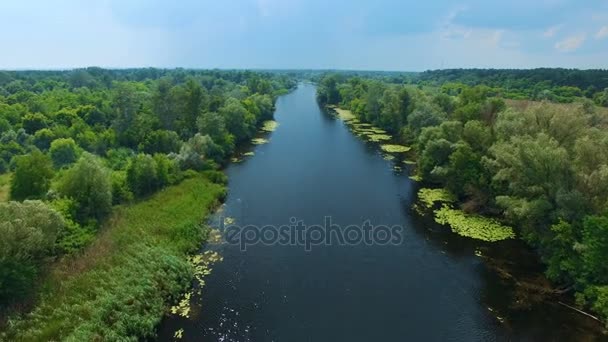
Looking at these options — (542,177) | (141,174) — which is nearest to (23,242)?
(141,174)

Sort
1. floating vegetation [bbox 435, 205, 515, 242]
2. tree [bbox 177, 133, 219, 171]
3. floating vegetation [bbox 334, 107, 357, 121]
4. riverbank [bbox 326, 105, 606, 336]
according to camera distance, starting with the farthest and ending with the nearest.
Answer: floating vegetation [bbox 334, 107, 357, 121] < tree [bbox 177, 133, 219, 171] < floating vegetation [bbox 435, 205, 515, 242] < riverbank [bbox 326, 105, 606, 336]

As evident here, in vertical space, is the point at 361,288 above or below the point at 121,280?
below

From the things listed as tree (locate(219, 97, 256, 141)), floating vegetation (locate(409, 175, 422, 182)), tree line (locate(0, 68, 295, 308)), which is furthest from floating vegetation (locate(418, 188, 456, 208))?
tree (locate(219, 97, 256, 141))

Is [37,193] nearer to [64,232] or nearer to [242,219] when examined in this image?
[64,232]

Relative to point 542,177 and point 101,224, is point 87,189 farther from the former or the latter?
point 542,177

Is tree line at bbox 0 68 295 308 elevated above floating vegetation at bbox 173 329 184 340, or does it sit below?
above
